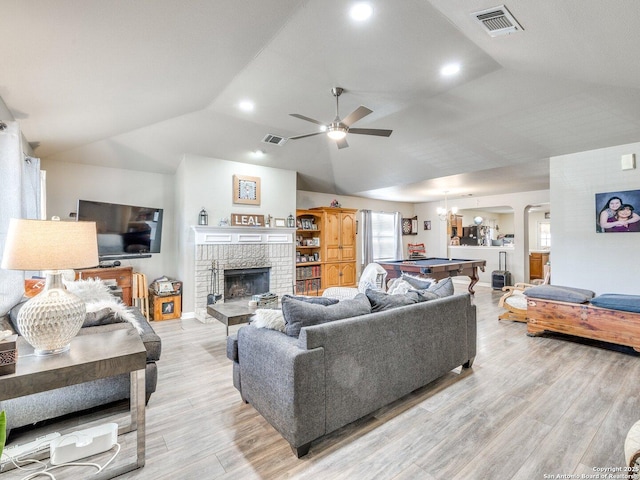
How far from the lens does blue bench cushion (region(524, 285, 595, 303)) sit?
381cm

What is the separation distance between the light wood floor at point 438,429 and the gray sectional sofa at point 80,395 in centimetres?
21

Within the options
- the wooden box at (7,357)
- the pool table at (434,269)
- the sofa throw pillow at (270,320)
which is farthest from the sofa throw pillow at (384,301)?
the pool table at (434,269)

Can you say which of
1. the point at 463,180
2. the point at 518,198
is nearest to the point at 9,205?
the point at 463,180

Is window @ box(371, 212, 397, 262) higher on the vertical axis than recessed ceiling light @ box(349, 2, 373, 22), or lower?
lower

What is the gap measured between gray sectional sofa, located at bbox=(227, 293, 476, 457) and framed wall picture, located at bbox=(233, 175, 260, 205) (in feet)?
12.2

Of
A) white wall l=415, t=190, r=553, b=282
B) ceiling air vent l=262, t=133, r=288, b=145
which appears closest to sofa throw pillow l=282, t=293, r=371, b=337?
ceiling air vent l=262, t=133, r=288, b=145

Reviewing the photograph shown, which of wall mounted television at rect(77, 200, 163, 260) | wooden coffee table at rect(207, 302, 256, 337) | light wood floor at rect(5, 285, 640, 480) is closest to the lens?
light wood floor at rect(5, 285, 640, 480)

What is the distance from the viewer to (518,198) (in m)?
7.73

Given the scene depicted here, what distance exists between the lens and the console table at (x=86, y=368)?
57.7 inches

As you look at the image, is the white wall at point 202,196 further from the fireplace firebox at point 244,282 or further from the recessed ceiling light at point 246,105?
the recessed ceiling light at point 246,105

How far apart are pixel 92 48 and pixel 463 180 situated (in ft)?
20.4

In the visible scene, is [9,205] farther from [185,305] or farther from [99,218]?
[185,305]

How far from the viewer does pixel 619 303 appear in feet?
11.4

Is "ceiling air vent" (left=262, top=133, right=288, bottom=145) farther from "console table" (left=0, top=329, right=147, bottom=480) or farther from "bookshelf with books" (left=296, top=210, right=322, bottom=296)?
"console table" (left=0, top=329, right=147, bottom=480)
